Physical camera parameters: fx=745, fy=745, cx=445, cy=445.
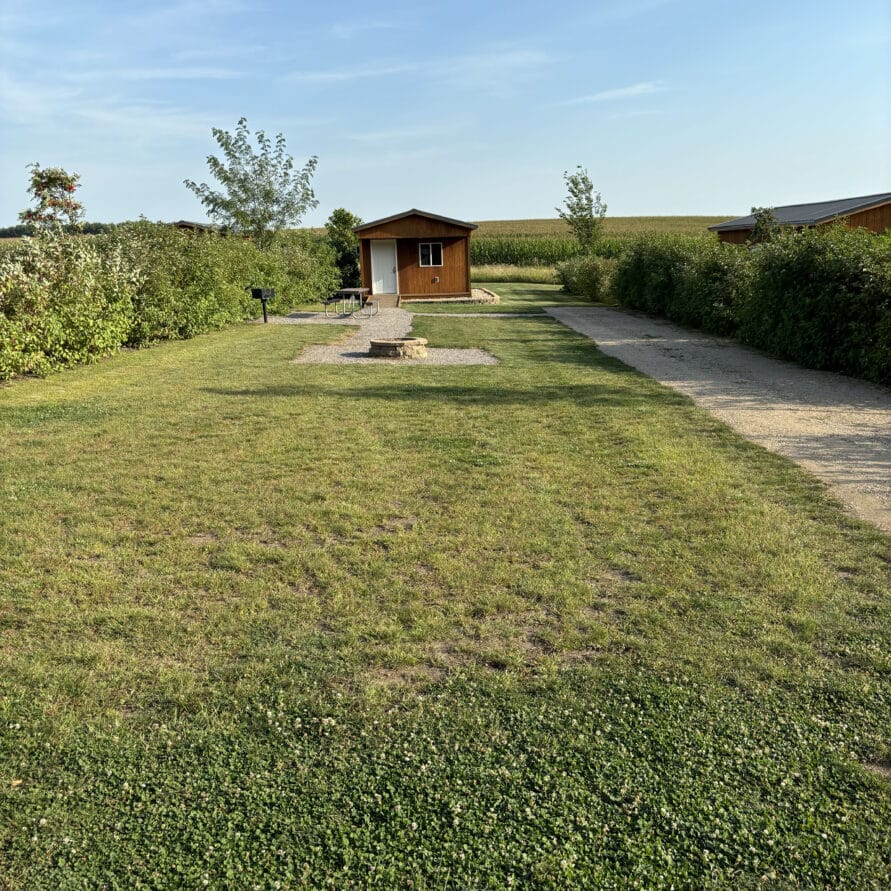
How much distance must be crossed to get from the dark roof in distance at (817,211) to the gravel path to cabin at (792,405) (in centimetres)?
1275

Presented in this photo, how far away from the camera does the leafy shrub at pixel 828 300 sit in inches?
396

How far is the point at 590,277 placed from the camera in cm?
2944

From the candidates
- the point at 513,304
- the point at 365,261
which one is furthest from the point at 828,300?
the point at 365,261

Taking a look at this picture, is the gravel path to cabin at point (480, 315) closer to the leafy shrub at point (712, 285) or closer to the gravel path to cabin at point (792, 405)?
the leafy shrub at point (712, 285)

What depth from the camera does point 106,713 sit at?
293cm

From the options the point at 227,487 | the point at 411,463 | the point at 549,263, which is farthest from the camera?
the point at 549,263

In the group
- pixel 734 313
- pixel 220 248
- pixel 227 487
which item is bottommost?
pixel 227 487

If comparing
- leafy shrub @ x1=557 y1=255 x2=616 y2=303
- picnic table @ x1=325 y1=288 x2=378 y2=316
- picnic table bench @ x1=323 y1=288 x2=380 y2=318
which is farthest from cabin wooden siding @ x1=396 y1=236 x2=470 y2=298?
leafy shrub @ x1=557 y1=255 x2=616 y2=303

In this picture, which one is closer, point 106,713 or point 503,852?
point 503,852

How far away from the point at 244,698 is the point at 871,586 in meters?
3.23

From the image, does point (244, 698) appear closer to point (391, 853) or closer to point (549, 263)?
point (391, 853)

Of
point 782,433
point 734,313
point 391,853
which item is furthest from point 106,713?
point 734,313

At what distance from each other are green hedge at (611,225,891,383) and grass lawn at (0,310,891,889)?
5.04 meters

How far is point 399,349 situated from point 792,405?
665 centimetres
